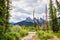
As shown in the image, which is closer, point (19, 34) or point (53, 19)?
point (19, 34)

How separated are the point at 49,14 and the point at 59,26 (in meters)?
5.65

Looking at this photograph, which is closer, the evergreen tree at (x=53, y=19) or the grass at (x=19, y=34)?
the grass at (x=19, y=34)

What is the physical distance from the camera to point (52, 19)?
8131 centimetres

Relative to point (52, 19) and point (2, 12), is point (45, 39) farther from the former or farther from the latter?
point (52, 19)

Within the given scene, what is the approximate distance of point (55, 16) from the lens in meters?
82.2

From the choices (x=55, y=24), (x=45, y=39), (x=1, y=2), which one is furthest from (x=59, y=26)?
(x=1, y=2)

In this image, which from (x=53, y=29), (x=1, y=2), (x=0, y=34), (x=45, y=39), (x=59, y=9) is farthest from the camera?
(x=53, y=29)

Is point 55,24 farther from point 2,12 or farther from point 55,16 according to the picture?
point 2,12

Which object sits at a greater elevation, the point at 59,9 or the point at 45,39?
the point at 59,9

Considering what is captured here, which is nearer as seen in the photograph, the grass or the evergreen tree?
the grass

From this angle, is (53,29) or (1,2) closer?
(1,2)

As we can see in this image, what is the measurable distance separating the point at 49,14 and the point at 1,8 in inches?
2200

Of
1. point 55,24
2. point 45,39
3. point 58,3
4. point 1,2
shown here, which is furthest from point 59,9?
point 1,2

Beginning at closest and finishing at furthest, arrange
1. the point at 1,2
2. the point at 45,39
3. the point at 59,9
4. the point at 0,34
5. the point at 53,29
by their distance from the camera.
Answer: the point at 0,34
the point at 1,2
the point at 45,39
the point at 59,9
the point at 53,29
